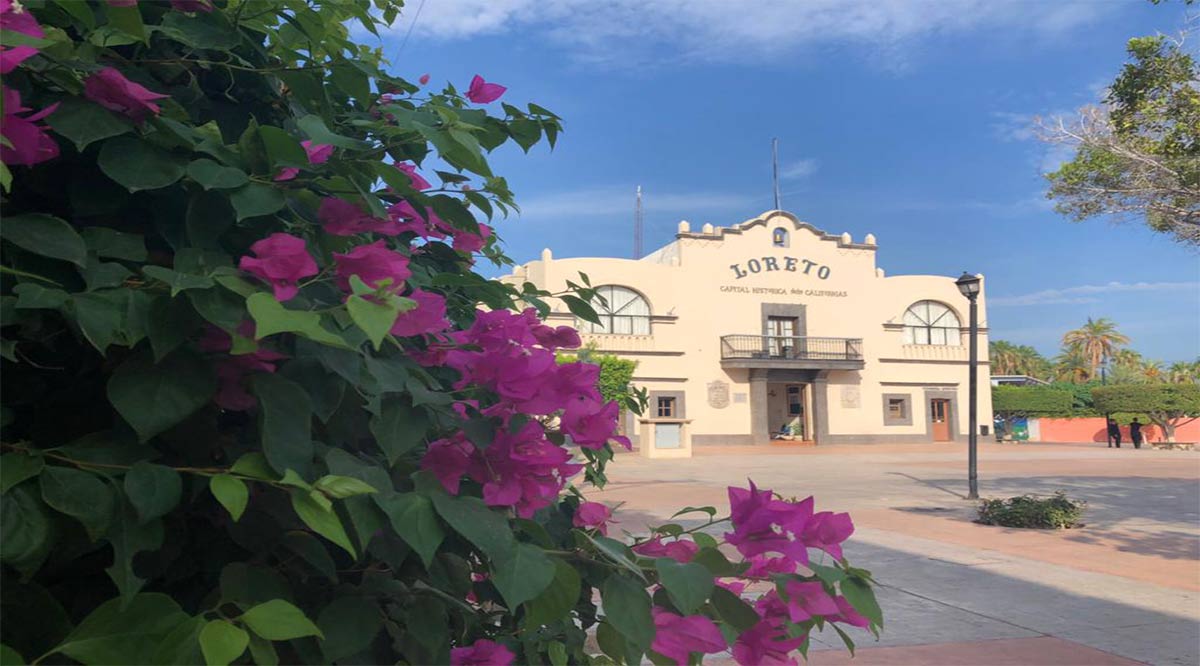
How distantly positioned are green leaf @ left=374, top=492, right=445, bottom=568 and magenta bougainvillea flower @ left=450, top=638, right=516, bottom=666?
350 mm

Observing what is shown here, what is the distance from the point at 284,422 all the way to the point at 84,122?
1.33ft

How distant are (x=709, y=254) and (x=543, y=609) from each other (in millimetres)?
35378

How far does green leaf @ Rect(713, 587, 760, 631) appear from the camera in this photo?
1.14 meters

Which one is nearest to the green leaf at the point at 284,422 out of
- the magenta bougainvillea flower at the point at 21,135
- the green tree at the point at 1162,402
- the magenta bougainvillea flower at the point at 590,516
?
the magenta bougainvillea flower at the point at 21,135

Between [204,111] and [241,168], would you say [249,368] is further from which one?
[204,111]

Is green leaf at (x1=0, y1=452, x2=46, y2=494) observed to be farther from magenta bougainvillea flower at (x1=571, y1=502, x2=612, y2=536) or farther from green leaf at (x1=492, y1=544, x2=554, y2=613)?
magenta bougainvillea flower at (x1=571, y1=502, x2=612, y2=536)

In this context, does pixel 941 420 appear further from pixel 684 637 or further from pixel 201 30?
pixel 201 30

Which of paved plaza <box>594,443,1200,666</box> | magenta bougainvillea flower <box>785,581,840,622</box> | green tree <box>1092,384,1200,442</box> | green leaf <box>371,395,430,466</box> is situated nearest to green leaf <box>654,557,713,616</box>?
magenta bougainvillea flower <box>785,581,840,622</box>

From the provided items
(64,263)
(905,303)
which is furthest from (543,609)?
(905,303)

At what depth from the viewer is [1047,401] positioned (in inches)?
1743

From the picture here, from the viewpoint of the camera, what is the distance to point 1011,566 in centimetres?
739

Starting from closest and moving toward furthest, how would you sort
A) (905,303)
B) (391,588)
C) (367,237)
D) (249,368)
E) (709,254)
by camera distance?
(249,368), (391,588), (367,237), (709,254), (905,303)

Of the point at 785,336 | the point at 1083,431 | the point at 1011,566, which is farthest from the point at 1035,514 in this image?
the point at 1083,431

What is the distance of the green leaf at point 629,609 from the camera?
98cm
